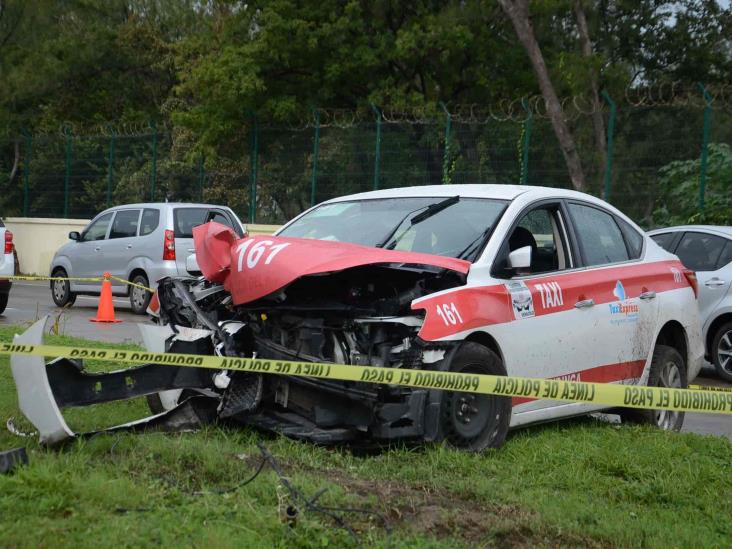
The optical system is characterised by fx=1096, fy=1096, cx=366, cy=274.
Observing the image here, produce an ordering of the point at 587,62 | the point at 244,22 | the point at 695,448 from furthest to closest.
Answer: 1. the point at 244,22
2. the point at 587,62
3. the point at 695,448

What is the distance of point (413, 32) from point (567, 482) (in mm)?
22922

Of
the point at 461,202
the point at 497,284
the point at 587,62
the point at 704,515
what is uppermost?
the point at 587,62

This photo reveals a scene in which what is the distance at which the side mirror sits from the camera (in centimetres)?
663

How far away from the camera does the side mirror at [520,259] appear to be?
6.63m

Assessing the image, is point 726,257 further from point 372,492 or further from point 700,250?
point 372,492

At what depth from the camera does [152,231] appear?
1730 cm

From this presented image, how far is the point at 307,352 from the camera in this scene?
6.38 metres

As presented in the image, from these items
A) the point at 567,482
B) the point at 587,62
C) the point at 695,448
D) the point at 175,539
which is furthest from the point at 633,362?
the point at 587,62

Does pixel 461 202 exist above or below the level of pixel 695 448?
above

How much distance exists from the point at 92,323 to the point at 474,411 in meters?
9.96

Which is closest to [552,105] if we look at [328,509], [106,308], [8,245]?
[106,308]

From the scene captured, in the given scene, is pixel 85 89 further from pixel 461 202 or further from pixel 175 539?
pixel 175 539

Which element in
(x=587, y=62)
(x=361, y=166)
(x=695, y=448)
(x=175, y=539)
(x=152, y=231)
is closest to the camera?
(x=175, y=539)

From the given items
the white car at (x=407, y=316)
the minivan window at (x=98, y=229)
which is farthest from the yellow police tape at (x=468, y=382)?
the minivan window at (x=98, y=229)
